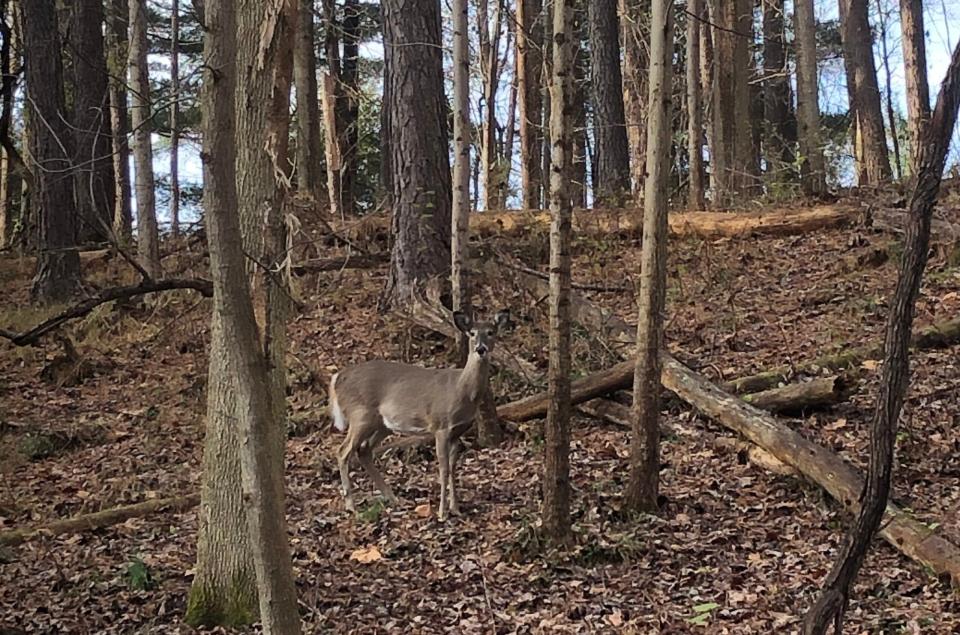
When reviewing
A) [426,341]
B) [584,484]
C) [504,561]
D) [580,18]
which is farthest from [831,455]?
[580,18]

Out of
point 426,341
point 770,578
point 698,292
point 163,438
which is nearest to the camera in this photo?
point 770,578

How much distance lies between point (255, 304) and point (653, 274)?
2527 mm

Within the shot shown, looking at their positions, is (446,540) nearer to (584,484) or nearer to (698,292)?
(584,484)

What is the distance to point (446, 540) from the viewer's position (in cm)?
695

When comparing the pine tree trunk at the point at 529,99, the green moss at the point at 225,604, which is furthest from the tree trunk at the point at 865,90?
the green moss at the point at 225,604

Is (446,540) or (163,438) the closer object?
(446,540)

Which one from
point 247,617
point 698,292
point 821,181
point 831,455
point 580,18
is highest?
point 580,18

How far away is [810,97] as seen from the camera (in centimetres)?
1435

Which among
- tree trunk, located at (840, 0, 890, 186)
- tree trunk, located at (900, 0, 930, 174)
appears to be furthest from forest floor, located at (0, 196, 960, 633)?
tree trunk, located at (900, 0, 930, 174)

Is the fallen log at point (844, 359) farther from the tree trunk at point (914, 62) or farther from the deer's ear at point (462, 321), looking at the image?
the tree trunk at point (914, 62)

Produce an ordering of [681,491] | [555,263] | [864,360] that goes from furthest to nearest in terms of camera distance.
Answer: [864,360]
[681,491]
[555,263]

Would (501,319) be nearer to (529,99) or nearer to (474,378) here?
(474,378)

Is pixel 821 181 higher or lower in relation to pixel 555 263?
higher

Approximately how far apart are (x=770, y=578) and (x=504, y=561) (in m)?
1.63
